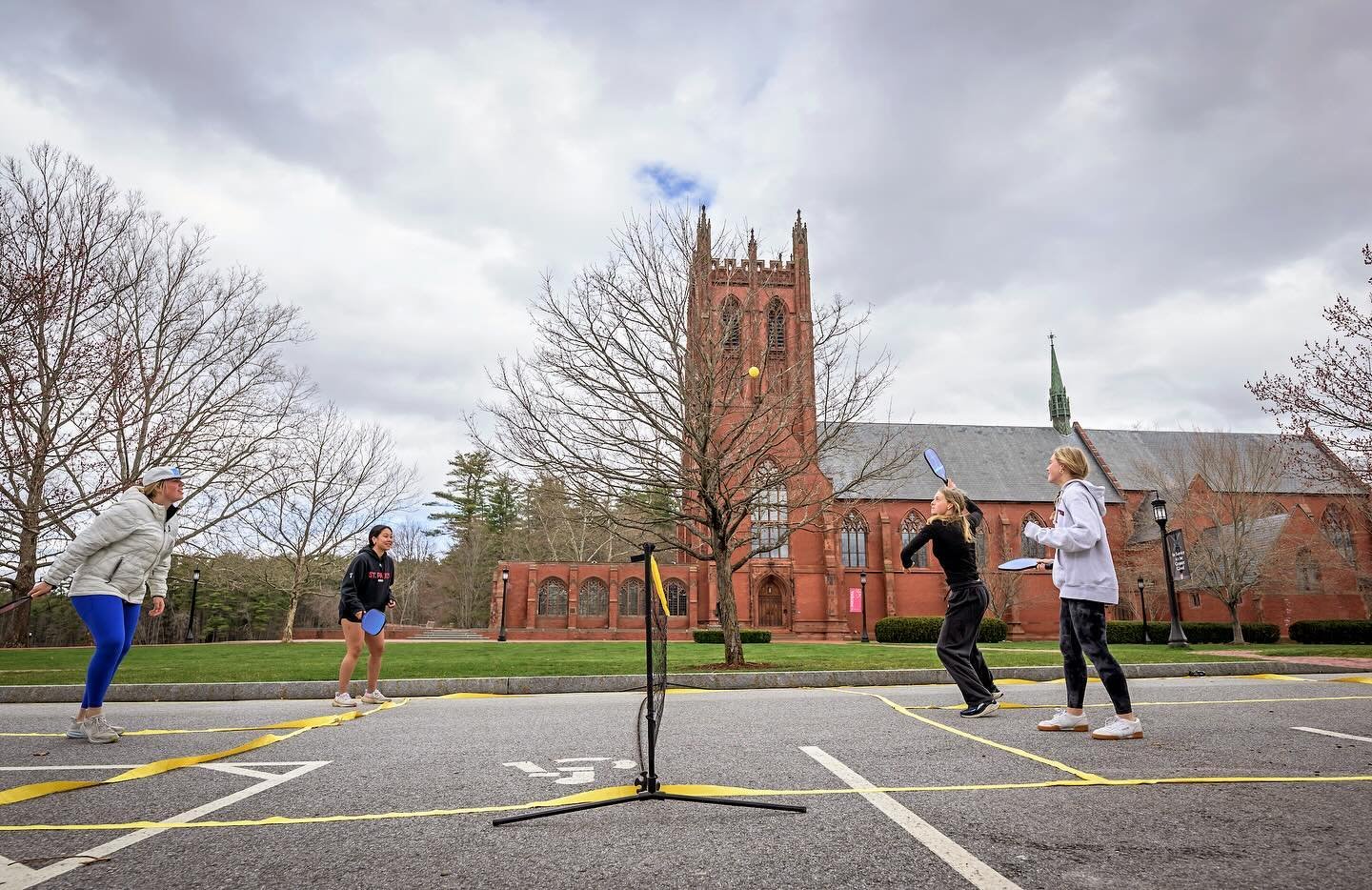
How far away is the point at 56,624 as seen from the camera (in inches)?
1489

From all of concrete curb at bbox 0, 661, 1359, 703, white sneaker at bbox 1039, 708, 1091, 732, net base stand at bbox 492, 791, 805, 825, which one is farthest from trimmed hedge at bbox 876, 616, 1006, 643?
net base stand at bbox 492, 791, 805, 825

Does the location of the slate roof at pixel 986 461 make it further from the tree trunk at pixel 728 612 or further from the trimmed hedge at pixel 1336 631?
the tree trunk at pixel 728 612

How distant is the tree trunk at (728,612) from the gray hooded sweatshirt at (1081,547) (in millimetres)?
8995

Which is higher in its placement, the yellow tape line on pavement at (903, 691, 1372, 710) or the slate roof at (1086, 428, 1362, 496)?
the slate roof at (1086, 428, 1362, 496)

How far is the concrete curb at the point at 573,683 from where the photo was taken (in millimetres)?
10250

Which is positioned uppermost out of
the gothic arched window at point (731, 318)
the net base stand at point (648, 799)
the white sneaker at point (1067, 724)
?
the gothic arched window at point (731, 318)

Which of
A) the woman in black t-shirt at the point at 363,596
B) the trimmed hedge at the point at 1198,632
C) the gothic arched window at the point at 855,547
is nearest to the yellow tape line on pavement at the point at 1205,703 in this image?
the woman in black t-shirt at the point at 363,596

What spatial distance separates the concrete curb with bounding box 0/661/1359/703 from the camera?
10250 mm

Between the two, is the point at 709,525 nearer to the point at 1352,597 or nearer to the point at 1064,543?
the point at 1064,543

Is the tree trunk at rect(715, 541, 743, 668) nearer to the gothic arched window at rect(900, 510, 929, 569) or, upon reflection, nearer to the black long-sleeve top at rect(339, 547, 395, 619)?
the black long-sleeve top at rect(339, 547, 395, 619)

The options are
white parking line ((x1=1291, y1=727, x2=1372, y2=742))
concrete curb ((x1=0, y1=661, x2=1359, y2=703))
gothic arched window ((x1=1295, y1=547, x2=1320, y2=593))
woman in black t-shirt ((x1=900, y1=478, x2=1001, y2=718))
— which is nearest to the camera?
white parking line ((x1=1291, y1=727, x2=1372, y2=742))

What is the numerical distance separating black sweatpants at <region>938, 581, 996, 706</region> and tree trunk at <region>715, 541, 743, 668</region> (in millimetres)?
7694

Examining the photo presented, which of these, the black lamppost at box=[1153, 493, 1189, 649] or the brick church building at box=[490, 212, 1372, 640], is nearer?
the black lamppost at box=[1153, 493, 1189, 649]

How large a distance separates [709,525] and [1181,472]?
29614 millimetres
